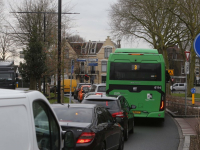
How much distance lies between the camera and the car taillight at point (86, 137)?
7.36 metres

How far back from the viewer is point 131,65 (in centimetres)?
1689

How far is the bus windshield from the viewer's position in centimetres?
1673

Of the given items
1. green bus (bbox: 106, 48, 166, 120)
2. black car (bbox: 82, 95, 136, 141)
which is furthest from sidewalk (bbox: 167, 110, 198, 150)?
black car (bbox: 82, 95, 136, 141)

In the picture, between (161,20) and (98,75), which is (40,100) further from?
(98,75)

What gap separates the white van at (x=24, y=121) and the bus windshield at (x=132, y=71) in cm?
1305

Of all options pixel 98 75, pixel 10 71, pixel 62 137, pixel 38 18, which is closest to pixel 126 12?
pixel 38 18

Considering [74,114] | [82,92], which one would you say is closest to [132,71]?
[74,114]

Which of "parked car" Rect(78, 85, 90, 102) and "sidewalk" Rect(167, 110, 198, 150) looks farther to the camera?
"parked car" Rect(78, 85, 90, 102)

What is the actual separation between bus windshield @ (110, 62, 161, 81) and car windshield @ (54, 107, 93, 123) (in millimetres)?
8282

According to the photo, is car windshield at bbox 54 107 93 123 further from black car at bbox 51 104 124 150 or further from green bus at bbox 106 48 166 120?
green bus at bbox 106 48 166 120

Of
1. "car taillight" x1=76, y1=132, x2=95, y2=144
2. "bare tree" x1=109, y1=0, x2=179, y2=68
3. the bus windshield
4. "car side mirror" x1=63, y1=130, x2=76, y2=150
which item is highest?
"bare tree" x1=109, y1=0, x2=179, y2=68

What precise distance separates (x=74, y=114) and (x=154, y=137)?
19.7 ft

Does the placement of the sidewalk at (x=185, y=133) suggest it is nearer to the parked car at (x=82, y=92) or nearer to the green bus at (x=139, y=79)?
the green bus at (x=139, y=79)

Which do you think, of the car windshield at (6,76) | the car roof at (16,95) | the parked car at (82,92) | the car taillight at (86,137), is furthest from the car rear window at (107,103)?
the car windshield at (6,76)
